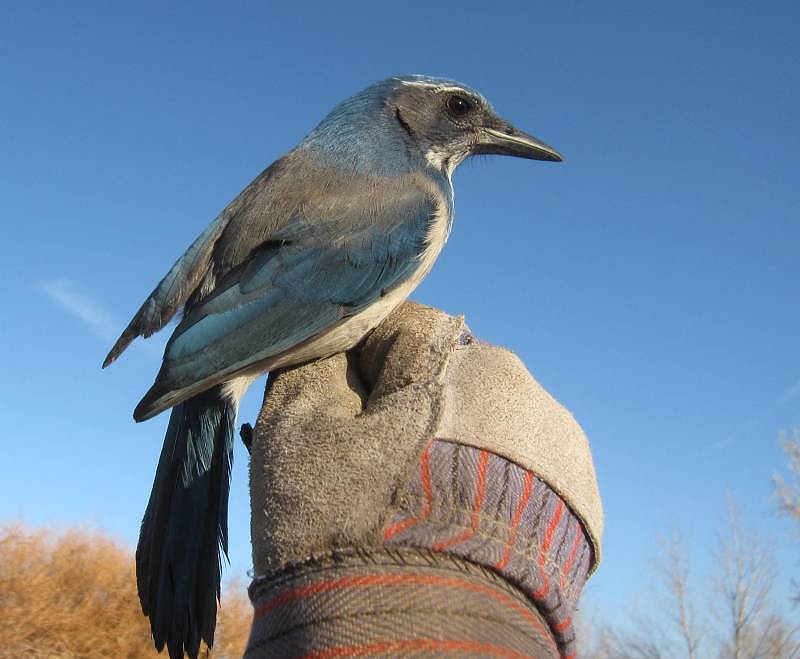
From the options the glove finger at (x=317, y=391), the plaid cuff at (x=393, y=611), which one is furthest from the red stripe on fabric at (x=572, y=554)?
the glove finger at (x=317, y=391)

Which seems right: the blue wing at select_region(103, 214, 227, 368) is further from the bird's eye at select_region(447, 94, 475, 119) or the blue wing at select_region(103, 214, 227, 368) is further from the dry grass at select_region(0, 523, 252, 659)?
the dry grass at select_region(0, 523, 252, 659)

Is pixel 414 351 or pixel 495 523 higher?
pixel 414 351

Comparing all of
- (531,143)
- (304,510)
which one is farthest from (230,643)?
(304,510)

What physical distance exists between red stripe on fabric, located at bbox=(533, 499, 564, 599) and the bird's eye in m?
2.68

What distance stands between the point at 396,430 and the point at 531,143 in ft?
9.11

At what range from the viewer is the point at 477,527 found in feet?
6.48

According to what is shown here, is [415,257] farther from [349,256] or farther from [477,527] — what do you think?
[477,527]

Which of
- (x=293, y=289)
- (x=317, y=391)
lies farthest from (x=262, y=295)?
(x=317, y=391)

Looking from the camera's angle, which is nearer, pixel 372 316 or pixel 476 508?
pixel 476 508

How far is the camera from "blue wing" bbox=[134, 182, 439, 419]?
8.68ft

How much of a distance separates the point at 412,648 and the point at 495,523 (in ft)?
1.36

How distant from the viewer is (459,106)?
13.9 feet

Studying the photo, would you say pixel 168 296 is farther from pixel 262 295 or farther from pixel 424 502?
pixel 424 502

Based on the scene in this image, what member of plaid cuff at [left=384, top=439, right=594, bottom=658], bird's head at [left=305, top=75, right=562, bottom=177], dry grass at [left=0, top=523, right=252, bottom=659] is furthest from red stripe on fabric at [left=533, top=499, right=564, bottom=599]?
dry grass at [left=0, top=523, right=252, bottom=659]
